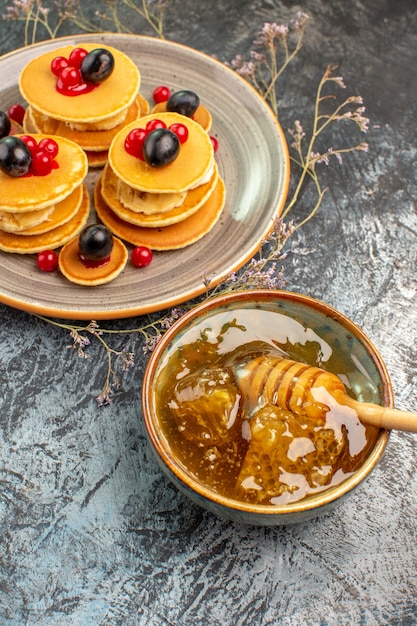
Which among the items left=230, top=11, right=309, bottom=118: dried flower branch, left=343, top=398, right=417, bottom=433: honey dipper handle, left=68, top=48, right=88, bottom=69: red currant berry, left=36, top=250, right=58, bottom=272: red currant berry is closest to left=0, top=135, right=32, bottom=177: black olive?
left=36, top=250, right=58, bottom=272: red currant berry

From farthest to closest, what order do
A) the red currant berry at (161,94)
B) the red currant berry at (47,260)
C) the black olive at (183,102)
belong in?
the red currant berry at (161,94) < the black olive at (183,102) < the red currant berry at (47,260)

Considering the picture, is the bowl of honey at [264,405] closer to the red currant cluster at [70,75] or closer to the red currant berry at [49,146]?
the red currant berry at [49,146]

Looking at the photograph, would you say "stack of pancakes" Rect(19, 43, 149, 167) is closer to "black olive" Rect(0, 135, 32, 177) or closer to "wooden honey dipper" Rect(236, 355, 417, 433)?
"black olive" Rect(0, 135, 32, 177)

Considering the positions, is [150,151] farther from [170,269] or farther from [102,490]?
[102,490]

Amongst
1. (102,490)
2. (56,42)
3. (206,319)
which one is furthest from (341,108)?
(102,490)

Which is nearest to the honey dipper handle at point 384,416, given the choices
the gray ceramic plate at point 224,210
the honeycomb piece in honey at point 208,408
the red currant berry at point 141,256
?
the honeycomb piece in honey at point 208,408
